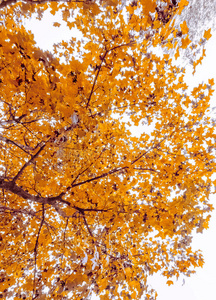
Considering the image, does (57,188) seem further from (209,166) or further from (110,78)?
(209,166)

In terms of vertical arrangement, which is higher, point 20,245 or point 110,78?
point 110,78

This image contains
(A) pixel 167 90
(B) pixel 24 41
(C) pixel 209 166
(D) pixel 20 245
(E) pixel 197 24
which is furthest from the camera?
(E) pixel 197 24

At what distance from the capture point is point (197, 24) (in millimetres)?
5562

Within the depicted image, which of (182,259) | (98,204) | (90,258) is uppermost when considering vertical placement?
(98,204)

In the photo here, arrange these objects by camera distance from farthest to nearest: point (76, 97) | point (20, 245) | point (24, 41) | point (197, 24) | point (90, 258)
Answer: point (197, 24) → point (20, 245) → point (90, 258) → point (76, 97) → point (24, 41)

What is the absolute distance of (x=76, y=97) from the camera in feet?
6.90

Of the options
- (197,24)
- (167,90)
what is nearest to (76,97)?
(167,90)

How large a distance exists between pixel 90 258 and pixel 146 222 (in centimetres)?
118

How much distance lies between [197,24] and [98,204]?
702 cm

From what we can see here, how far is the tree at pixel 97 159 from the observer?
1.91 meters

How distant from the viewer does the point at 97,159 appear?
2873 mm

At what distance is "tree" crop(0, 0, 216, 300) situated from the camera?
191 centimetres

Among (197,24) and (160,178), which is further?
(197,24)

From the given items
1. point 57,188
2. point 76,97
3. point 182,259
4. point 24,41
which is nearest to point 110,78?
point 76,97
